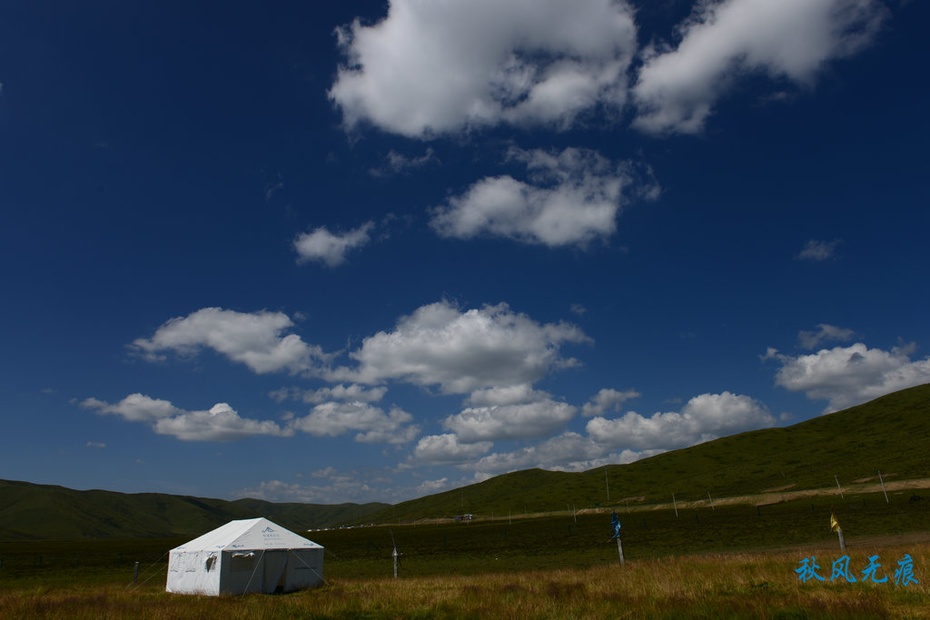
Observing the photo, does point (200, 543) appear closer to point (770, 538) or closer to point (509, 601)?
point (509, 601)

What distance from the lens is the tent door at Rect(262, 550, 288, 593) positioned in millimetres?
29531

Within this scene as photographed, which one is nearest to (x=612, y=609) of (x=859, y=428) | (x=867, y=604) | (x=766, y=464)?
(x=867, y=604)

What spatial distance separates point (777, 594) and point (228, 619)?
15.8m

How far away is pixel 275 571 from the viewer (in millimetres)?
29953

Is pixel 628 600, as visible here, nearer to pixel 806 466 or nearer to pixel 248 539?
pixel 248 539

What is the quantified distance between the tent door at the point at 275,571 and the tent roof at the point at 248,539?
15.8 inches

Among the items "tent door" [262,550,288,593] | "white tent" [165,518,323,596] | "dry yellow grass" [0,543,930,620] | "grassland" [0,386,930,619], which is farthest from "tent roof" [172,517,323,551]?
"dry yellow grass" [0,543,930,620]

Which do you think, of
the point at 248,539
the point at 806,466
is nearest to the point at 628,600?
the point at 248,539

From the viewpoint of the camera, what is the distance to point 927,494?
81.9 meters

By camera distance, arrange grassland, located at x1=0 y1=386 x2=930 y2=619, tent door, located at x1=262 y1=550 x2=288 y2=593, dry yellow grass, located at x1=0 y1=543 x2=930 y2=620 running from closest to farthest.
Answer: dry yellow grass, located at x1=0 y1=543 x2=930 y2=620 → grassland, located at x1=0 y1=386 x2=930 y2=619 → tent door, located at x1=262 y1=550 x2=288 y2=593

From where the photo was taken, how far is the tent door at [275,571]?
29531mm

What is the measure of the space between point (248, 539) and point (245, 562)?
48.8 inches

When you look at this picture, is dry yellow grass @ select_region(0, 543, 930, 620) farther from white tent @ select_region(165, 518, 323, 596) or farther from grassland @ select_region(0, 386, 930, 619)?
white tent @ select_region(165, 518, 323, 596)

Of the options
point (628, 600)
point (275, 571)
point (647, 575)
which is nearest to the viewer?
point (628, 600)
